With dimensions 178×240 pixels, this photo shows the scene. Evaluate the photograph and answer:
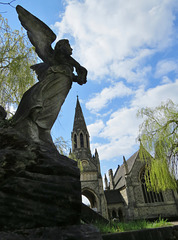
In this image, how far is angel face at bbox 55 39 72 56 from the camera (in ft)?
11.2

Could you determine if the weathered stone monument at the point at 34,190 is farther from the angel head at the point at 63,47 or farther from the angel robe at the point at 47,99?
the angel head at the point at 63,47

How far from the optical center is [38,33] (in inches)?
147

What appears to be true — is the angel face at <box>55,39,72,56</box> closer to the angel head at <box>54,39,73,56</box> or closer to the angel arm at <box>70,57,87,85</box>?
the angel head at <box>54,39,73,56</box>

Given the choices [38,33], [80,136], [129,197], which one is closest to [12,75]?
[38,33]

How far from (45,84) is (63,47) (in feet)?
2.61

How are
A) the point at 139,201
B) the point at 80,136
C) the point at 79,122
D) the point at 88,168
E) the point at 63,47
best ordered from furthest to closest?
the point at 79,122 < the point at 80,136 < the point at 88,168 < the point at 139,201 < the point at 63,47

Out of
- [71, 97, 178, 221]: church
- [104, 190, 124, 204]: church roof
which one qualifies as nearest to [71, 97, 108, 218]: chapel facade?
[71, 97, 178, 221]: church

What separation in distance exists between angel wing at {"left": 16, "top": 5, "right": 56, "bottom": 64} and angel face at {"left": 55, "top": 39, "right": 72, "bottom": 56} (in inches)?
11.0

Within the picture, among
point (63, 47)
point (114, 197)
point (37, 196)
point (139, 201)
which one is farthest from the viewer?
point (114, 197)

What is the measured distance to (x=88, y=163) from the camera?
103ft

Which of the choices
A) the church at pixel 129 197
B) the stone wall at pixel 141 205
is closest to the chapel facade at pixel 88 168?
the church at pixel 129 197

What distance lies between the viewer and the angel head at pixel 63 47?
3.41 m

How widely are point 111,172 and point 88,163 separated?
1207 cm

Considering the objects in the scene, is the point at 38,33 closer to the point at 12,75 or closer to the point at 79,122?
the point at 12,75
